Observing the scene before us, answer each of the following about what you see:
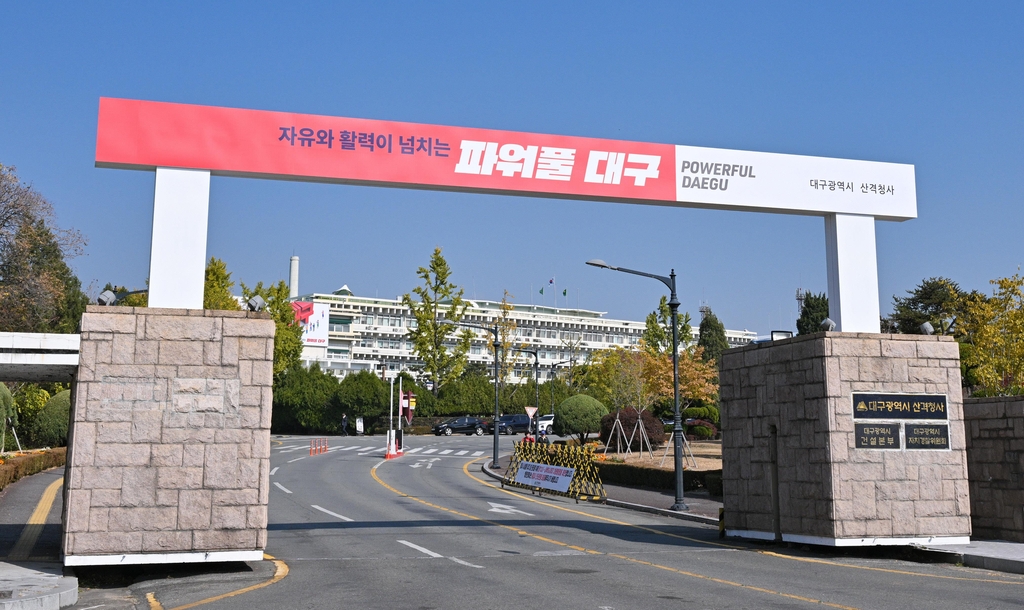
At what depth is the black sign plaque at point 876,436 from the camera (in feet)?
51.4

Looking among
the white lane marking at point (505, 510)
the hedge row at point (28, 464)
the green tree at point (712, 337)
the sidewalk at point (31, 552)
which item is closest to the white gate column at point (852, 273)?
the white lane marking at point (505, 510)

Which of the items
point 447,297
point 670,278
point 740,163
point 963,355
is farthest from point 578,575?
point 447,297

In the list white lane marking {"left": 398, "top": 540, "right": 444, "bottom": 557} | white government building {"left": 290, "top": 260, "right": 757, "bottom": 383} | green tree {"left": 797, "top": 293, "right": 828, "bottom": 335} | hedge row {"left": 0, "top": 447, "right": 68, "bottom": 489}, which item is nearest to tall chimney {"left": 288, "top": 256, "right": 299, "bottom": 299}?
white government building {"left": 290, "top": 260, "right": 757, "bottom": 383}

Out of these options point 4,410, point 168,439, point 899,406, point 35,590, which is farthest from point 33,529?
point 899,406

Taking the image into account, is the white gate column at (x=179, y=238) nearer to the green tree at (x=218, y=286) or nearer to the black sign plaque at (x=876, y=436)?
the black sign plaque at (x=876, y=436)

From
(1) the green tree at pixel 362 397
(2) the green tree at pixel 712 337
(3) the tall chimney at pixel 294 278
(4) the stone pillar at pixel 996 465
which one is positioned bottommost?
(4) the stone pillar at pixel 996 465

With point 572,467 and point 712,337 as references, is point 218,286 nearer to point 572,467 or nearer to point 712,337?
point 572,467

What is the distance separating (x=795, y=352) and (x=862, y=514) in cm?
306

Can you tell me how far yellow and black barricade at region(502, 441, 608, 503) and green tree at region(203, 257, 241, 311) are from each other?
3427cm

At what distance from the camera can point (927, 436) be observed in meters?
16.0

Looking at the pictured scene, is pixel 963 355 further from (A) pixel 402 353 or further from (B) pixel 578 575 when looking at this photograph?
(A) pixel 402 353

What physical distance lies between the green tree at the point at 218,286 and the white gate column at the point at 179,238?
1915 inches

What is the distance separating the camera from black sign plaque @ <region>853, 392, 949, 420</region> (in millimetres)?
15797

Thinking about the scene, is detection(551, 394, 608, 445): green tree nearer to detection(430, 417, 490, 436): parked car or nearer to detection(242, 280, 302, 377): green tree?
detection(430, 417, 490, 436): parked car
